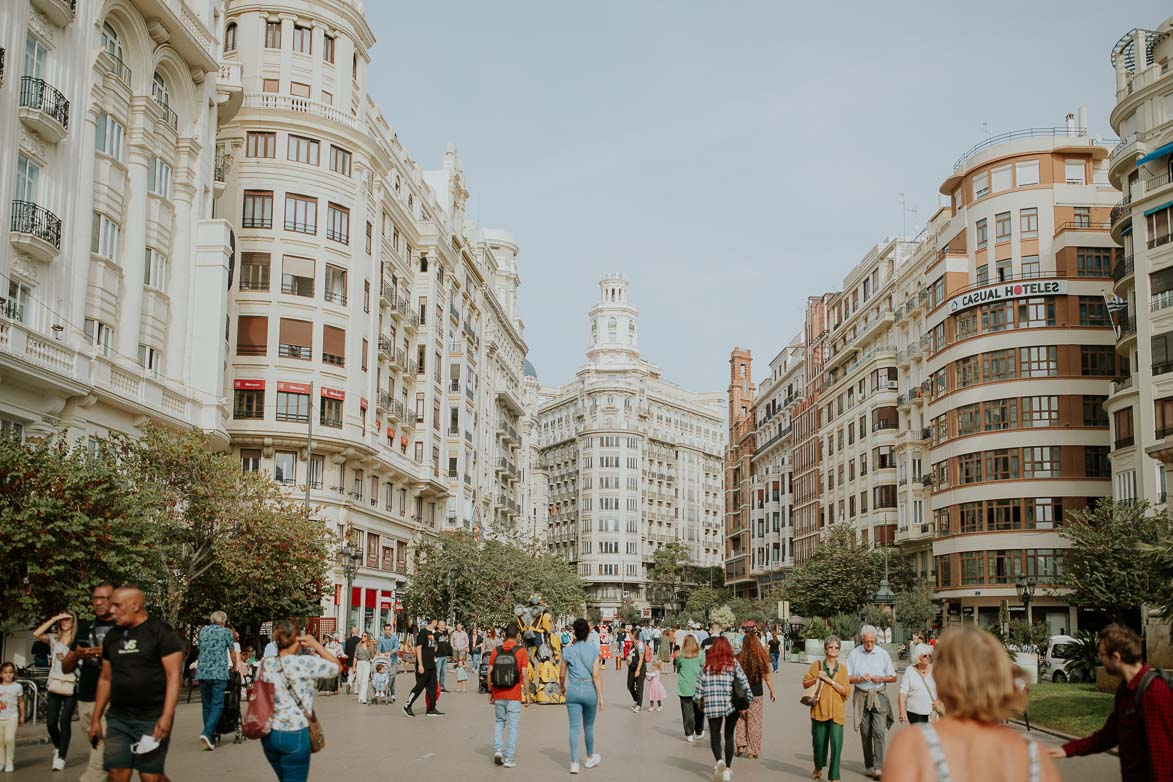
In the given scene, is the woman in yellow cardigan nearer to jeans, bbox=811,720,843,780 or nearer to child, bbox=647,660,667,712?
jeans, bbox=811,720,843,780

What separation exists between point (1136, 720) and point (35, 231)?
26672mm

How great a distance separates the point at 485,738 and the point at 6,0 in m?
19.4

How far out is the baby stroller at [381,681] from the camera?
28.0 meters

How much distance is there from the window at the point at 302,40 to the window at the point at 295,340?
11.1m

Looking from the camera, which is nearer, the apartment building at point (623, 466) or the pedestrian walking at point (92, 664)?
the pedestrian walking at point (92, 664)

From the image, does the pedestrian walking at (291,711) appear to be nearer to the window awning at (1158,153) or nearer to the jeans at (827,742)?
the jeans at (827,742)

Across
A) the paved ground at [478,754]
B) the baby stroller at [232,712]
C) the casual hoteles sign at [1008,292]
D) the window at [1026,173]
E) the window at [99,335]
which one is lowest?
the paved ground at [478,754]

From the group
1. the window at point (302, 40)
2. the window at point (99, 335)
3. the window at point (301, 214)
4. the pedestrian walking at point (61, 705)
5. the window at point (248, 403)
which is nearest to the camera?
the pedestrian walking at point (61, 705)

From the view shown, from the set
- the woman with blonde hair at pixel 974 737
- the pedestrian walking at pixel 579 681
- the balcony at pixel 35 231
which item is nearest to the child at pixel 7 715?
the pedestrian walking at pixel 579 681

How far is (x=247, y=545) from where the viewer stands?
3094cm

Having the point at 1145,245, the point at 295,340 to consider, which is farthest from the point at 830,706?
the point at 1145,245

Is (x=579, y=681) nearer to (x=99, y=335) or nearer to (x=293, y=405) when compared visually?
(x=99, y=335)

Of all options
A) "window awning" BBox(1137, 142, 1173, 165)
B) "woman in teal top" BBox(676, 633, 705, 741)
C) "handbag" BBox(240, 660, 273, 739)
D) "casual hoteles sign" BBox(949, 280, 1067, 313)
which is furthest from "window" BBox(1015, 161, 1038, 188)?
"handbag" BBox(240, 660, 273, 739)

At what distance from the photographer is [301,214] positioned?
47.8 m
